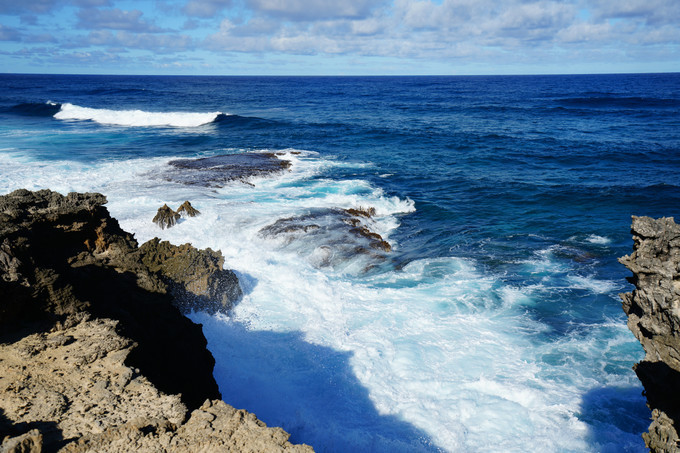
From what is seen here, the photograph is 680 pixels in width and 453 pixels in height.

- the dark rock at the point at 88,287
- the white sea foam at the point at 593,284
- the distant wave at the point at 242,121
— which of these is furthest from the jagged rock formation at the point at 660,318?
the distant wave at the point at 242,121

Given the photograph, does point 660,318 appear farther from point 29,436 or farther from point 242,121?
point 242,121

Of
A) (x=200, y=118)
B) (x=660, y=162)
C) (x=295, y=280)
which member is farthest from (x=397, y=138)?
(x=295, y=280)

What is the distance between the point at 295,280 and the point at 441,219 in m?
9.02

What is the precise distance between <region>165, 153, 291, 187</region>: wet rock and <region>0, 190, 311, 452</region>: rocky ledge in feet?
45.1

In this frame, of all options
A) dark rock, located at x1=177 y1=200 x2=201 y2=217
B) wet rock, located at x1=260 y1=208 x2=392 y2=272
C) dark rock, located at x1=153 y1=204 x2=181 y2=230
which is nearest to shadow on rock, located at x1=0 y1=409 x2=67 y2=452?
wet rock, located at x1=260 y1=208 x2=392 y2=272

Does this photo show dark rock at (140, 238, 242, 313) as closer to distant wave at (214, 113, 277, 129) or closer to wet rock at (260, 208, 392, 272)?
wet rock at (260, 208, 392, 272)

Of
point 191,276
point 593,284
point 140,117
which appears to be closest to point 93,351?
point 191,276

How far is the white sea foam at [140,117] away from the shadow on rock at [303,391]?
39.4 m

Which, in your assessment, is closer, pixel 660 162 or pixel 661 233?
pixel 661 233

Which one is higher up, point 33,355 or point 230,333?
point 33,355

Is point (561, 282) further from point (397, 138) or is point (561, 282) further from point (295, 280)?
point (397, 138)

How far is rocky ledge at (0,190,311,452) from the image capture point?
4.07 meters

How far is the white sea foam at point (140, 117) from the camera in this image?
4553cm

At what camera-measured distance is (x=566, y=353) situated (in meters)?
9.52
